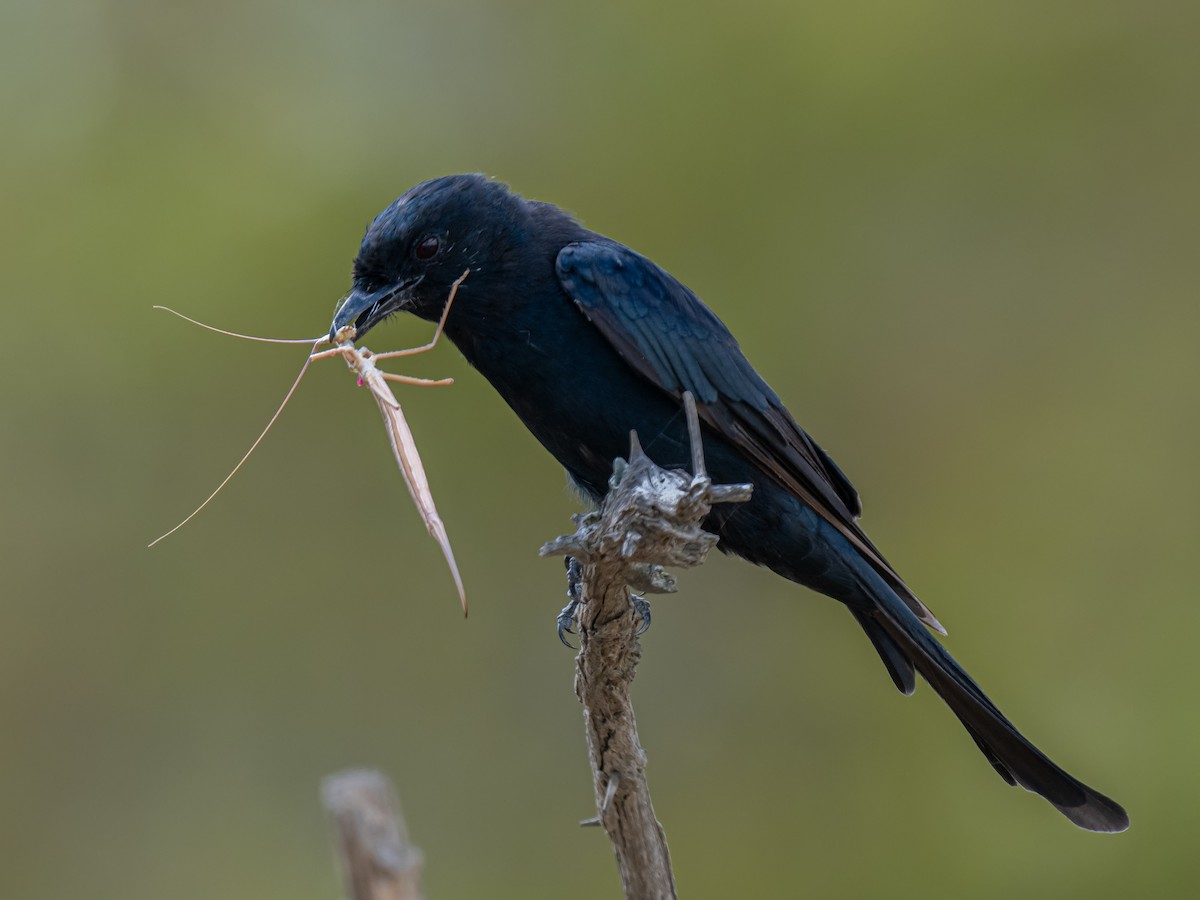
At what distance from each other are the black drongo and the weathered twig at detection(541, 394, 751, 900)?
1.73 ft

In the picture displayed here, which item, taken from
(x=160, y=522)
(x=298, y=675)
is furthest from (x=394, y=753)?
(x=160, y=522)

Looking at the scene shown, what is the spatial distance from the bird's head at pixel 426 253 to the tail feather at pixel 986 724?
5.38 feet

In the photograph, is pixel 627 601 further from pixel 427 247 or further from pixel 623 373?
pixel 427 247

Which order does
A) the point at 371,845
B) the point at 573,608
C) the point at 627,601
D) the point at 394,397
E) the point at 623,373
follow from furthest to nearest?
the point at 573,608 < the point at 623,373 < the point at 394,397 < the point at 627,601 < the point at 371,845

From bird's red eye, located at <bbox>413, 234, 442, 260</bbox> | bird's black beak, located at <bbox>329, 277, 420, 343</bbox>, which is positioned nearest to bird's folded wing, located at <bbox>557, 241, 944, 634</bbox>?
bird's red eye, located at <bbox>413, 234, 442, 260</bbox>

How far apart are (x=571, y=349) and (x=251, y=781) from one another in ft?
13.2

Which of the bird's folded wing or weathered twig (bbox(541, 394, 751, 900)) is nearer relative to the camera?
weathered twig (bbox(541, 394, 751, 900))

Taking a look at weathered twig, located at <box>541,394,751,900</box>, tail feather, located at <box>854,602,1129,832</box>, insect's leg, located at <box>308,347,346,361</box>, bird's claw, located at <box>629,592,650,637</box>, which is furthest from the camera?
tail feather, located at <box>854,602,1129,832</box>

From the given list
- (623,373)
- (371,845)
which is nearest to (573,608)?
(623,373)

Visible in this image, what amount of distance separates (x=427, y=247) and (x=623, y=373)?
0.72 metres

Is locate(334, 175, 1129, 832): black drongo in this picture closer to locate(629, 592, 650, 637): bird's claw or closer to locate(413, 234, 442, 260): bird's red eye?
locate(413, 234, 442, 260): bird's red eye

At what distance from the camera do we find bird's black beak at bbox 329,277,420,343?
13.3 ft

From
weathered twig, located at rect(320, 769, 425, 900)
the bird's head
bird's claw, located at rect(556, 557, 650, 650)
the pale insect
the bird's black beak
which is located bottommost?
weathered twig, located at rect(320, 769, 425, 900)

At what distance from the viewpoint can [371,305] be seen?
4105 millimetres
